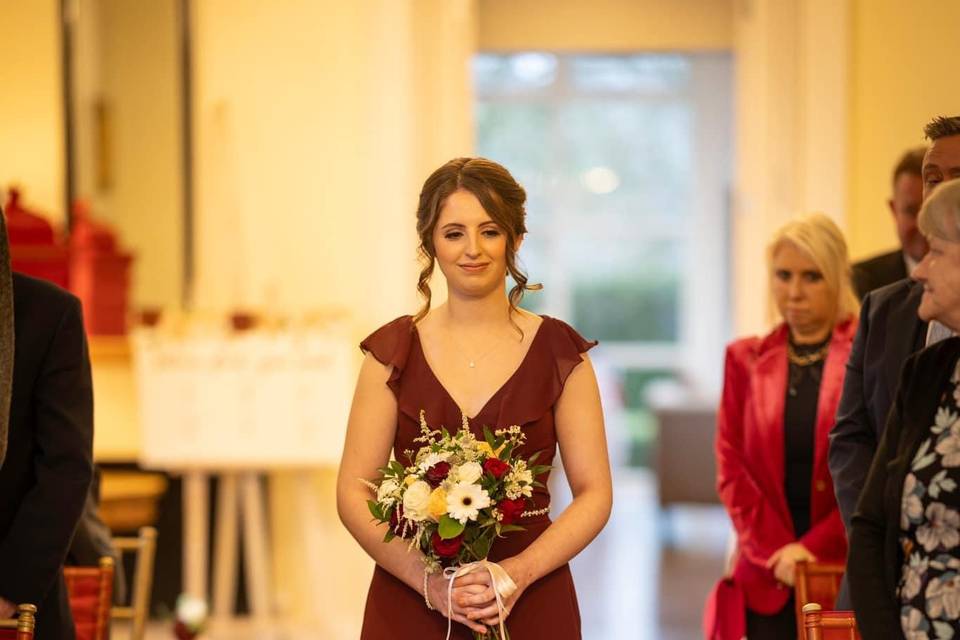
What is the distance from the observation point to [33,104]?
6.22 meters

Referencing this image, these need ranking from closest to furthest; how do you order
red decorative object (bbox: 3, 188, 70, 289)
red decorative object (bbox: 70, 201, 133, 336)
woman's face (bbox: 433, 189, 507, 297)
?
1. woman's face (bbox: 433, 189, 507, 297)
2. red decorative object (bbox: 3, 188, 70, 289)
3. red decorative object (bbox: 70, 201, 133, 336)

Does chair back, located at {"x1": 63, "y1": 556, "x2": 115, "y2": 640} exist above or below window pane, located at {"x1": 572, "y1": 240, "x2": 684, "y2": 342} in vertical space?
below

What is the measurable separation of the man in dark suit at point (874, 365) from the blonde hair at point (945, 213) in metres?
0.54

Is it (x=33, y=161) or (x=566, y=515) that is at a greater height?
(x=33, y=161)

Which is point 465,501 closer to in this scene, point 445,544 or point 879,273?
point 445,544

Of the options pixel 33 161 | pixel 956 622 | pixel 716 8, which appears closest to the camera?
pixel 956 622

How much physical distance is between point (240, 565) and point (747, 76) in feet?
11.2

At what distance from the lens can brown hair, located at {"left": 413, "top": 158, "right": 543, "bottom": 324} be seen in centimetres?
257

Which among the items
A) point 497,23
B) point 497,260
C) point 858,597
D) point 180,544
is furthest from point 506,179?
point 497,23

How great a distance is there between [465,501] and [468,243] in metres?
0.50

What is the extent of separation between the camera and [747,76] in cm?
693

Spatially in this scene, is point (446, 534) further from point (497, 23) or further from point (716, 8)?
point (716, 8)

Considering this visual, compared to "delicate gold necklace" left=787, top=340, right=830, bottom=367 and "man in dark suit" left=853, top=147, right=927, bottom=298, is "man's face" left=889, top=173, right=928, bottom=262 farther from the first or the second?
"delicate gold necklace" left=787, top=340, right=830, bottom=367

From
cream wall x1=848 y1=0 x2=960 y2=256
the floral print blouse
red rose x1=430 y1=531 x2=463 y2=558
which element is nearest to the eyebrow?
red rose x1=430 y1=531 x2=463 y2=558
